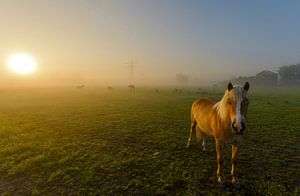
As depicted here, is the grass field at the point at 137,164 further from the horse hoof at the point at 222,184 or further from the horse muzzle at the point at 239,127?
the horse muzzle at the point at 239,127

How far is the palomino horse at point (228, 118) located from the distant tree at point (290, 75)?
133 m

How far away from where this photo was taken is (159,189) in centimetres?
542

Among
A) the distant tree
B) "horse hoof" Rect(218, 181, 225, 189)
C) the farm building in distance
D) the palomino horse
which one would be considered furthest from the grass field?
the distant tree

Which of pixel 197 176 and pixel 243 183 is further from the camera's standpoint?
pixel 197 176

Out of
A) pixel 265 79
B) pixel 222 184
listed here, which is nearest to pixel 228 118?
pixel 222 184

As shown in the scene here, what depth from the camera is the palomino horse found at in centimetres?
447

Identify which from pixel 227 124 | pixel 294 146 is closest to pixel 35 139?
pixel 227 124

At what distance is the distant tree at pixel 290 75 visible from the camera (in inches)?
4454

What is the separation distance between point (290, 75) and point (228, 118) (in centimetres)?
14060

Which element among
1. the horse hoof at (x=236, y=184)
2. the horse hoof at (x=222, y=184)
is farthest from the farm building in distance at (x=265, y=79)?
the horse hoof at (x=222, y=184)

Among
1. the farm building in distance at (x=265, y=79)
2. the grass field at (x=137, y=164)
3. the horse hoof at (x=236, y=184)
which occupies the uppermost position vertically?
the farm building in distance at (x=265, y=79)

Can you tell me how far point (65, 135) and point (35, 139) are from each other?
1.53 m

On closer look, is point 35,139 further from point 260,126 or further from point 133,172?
point 260,126

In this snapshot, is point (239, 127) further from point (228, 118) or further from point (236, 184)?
point (236, 184)
